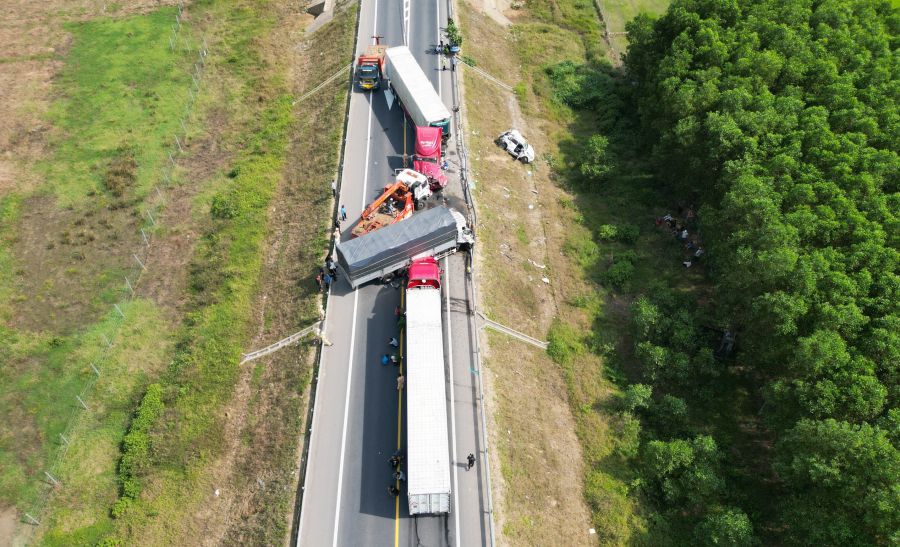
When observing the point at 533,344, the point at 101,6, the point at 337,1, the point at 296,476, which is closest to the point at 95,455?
the point at 296,476

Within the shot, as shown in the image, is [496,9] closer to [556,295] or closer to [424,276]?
[556,295]

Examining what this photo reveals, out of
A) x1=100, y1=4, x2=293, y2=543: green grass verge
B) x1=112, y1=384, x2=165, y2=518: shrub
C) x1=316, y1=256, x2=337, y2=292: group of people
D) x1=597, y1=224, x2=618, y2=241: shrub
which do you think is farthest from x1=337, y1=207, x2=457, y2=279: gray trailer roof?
x1=597, y1=224, x2=618, y2=241: shrub

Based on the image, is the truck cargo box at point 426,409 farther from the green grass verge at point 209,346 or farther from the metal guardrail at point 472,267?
the green grass verge at point 209,346

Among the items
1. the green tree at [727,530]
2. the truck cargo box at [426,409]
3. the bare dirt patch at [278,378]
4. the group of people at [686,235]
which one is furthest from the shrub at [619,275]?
the bare dirt patch at [278,378]

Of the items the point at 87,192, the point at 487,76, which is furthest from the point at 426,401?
the point at 487,76

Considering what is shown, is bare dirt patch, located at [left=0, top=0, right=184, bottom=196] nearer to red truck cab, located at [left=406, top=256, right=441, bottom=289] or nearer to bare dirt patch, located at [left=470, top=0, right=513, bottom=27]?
red truck cab, located at [left=406, top=256, right=441, bottom=289]

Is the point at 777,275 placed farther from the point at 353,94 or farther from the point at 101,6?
the point at 101,6
